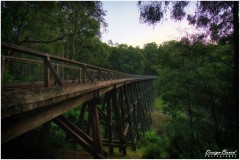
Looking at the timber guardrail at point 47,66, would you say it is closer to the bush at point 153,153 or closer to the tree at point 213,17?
the tree at point 213,17

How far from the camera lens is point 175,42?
807 cm

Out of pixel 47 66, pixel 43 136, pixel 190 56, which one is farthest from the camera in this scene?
pixel 190 56

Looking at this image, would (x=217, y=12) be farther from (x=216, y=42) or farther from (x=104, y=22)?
(x=104, y=22)

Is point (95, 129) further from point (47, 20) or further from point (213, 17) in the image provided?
point (47, 20)

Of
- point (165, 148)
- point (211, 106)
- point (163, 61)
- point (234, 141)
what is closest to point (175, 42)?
point (163, 61)

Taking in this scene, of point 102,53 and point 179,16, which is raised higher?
point 102,53

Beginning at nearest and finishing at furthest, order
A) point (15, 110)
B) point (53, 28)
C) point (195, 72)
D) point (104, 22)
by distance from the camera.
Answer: point (15, 110) → point (195, 72) → point (53, 28) → point (104, 22)

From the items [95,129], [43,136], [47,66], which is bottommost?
[43,136]

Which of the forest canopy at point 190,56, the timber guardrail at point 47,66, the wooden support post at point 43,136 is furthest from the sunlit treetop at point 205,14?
the wooden support post at point 43,136

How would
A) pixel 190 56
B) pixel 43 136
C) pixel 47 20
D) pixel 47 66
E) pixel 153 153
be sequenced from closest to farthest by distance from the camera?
pixel 47 66 < pixel 43 136 < pixel 190 56 < pixel 153 153 < pixel 47 20

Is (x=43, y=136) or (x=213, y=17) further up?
(x=213, y=17)

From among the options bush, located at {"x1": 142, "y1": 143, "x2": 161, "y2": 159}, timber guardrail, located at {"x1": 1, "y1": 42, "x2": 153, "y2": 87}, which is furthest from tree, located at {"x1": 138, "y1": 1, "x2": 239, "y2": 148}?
bush, located at {"x1": 142, "y1": 143, "x2": 161, "y2": 159}

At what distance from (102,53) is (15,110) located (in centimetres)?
2691

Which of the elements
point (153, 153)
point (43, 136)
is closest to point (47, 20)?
point (43, 136)
